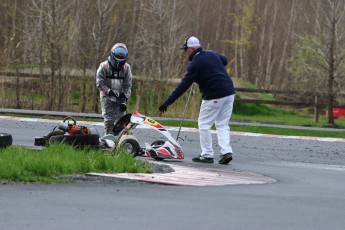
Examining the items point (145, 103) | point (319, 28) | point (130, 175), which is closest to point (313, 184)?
point (130, 175)

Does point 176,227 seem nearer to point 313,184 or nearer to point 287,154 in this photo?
point 313,184

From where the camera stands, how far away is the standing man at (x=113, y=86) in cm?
1709

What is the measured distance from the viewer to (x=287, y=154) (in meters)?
19.2

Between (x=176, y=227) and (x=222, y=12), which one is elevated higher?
(x=222, y=12)

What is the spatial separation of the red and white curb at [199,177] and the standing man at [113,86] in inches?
123

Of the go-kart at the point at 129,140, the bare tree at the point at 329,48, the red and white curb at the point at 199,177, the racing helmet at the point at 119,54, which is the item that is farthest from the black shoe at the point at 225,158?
the bare tree at the point at 329,48

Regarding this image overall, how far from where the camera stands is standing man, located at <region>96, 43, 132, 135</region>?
673 inches

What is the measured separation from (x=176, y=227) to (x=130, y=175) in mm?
3928

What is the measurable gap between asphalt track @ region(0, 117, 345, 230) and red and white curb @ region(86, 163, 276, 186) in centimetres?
17

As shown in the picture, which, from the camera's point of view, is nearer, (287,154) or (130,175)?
(130,175)

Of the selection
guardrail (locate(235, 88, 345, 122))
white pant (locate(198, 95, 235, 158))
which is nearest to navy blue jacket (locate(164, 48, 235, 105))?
white pant (locate(198, 95, 235, 158))

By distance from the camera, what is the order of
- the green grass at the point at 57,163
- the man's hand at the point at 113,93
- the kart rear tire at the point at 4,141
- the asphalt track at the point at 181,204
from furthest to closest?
the man's hand at the point at 113,93
the kart rear tire at the point at 4,141
the green grass at the point at 57,163
the asphalt track at the point at 181,204

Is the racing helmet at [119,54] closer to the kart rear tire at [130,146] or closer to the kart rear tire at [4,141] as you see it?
the kart rear tire at [130,146]

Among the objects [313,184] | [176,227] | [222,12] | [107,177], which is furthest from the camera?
[222,12]
